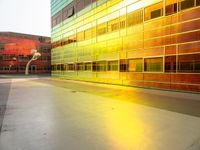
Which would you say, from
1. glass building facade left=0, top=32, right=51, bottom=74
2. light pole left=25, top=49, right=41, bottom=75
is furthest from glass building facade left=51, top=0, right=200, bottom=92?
glass building facade left=0, top=32, right=51, bottom=74

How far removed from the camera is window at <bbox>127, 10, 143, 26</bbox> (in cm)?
1905

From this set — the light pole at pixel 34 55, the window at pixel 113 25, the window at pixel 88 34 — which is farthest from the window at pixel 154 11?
the light pole at pixel 34 55

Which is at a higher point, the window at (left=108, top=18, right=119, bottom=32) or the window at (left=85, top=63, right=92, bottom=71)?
the window at (left=108, top=18, right=119, bottom=32)

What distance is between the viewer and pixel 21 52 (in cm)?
6109

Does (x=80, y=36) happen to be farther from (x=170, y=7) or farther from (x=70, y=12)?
(x=170, y=7)

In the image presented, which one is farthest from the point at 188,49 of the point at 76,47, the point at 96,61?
the point at 76,47

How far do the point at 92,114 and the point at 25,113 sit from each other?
304cm

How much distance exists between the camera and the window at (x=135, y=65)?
18953mm

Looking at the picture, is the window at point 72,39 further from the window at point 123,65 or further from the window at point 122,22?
the window at point 123,65

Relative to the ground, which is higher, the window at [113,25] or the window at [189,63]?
the window at [113,25]

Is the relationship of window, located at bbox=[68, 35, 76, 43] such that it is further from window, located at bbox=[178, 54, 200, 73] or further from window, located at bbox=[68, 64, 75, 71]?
window, located at bbox=[178, 54, 200, 73]

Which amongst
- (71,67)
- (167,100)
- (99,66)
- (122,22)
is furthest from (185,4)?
(71,67)

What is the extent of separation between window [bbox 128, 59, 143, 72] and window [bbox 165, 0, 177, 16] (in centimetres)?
498

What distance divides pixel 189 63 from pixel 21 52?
5648 centimetres
